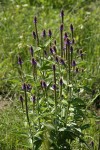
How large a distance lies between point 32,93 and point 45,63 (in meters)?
0.25

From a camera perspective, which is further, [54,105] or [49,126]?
[54,105]

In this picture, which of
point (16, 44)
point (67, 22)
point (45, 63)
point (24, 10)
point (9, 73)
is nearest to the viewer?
point (45, 63)

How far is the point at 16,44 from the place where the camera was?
450 centimetres

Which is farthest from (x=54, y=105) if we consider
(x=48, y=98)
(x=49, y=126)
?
(x=49, y=126)

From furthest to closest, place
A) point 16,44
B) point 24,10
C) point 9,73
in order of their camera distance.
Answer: point 24,10 < point 16,44 < point 9,73

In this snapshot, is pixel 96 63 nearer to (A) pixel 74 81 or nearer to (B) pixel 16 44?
(B) pixel 16 44

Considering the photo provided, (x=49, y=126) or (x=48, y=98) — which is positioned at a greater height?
(x=48, y=98)

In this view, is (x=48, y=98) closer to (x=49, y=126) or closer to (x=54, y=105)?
(x=54, y=105)

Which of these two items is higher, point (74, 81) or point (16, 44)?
point (74, 81)

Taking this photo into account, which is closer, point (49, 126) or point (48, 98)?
point (49, 126)

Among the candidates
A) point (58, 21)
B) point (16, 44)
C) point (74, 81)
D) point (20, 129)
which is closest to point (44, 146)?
point (20, 129)

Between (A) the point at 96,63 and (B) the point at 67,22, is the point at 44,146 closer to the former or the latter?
(A) the point at 96,63

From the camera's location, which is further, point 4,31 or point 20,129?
point 4,31

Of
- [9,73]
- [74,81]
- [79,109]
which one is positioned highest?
[74,81]
